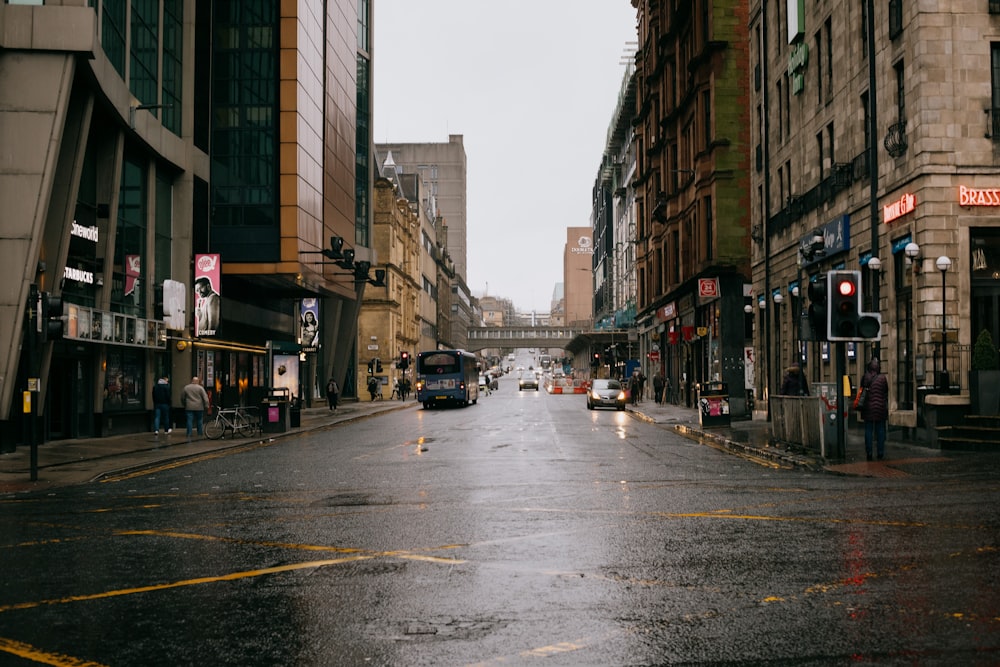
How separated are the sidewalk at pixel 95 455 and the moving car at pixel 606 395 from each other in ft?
72.3

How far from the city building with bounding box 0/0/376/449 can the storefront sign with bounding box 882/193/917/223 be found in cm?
1867

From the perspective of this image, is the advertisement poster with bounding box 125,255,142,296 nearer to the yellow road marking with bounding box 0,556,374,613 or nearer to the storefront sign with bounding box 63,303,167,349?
the storefront sign with bounding box 63,303,167,349

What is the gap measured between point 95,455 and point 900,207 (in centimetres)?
1971

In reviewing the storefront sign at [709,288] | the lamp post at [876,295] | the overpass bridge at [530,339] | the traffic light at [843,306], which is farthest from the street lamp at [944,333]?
the overpass bridge at [530,339]

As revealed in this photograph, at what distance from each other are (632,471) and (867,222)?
1382 centimetres

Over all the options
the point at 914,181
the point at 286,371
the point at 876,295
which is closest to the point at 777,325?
the point at 876,295

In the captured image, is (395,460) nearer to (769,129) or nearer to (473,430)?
(473,430)

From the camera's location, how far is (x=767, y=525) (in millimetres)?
10820

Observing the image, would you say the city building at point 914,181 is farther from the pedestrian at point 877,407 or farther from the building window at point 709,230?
the building window at point 709,230

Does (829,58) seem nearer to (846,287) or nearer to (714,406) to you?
(714,406)

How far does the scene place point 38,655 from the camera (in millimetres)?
5965

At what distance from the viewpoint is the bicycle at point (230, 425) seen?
29297mm

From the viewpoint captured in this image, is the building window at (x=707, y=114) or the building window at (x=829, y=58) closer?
the building window at (x=829, y=58)

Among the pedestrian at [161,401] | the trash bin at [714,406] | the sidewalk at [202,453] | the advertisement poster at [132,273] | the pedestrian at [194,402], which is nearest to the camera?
the sidewalk at [202,453]
